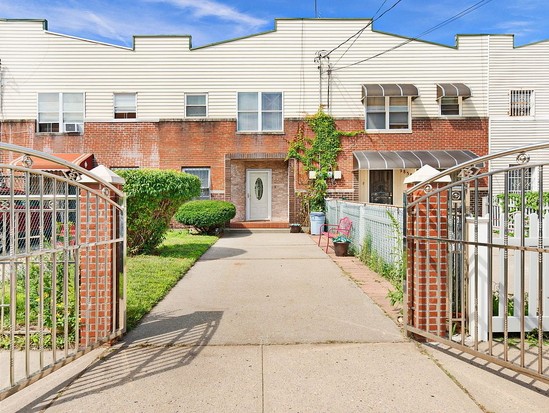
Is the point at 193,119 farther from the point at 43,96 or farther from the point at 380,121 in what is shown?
the point at 380,121

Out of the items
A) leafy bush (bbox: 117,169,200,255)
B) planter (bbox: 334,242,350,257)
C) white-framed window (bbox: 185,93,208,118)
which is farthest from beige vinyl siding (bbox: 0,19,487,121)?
planter (bbox: 334,242,350,257)

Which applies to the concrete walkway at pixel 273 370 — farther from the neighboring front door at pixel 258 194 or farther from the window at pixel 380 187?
the window at pixel 380 187

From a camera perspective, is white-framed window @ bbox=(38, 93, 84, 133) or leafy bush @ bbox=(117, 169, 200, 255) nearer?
leafy bush @ bbox=(117, 169, 200, 255)

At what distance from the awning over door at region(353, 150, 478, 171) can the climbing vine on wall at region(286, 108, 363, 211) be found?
100 cm

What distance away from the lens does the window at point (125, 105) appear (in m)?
18.3

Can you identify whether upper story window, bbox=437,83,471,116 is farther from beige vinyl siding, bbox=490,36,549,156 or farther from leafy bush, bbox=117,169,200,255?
leafy bush, bbox=117,169,200,255

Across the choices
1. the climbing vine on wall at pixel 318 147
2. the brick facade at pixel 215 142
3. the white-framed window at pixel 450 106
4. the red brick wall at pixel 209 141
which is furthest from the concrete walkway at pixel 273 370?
the white-framed window at pixel 450 106

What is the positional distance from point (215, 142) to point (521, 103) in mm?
13512

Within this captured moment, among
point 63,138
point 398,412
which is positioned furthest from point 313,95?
A: point 398,412

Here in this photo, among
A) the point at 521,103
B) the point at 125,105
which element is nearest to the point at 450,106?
the point at 521,103

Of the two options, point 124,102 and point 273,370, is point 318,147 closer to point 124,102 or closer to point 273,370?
point 124,102

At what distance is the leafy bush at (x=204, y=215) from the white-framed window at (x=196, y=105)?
475 centimetres

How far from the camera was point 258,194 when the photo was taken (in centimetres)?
1886

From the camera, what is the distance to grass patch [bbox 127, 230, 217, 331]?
566cm
